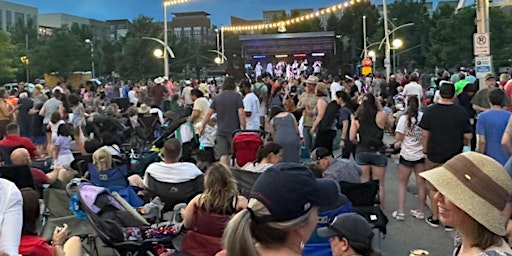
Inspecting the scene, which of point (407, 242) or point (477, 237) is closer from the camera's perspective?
point (477, 237)

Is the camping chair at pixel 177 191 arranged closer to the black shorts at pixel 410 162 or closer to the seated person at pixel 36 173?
the seated person at pixel 36 173

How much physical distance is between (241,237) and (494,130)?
5463 millimetres

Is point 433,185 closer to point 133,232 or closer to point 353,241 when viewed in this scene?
point 353,241

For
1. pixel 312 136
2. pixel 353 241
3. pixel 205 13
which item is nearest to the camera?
pixel 353 241

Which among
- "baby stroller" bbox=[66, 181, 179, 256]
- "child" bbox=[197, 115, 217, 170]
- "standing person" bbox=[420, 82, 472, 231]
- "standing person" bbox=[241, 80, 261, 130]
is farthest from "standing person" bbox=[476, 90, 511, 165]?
"standing person" bbox=[241, 80, 261, 130]

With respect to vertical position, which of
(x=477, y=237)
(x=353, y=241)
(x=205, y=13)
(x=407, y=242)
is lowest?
(x=407, y=242)

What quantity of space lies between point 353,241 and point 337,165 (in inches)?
104

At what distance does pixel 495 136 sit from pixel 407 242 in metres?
Result: 1.53

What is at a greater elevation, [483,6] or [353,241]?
[483,6]

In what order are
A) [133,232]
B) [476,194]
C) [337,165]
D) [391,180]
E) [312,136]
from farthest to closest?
1. [312,136]
2. [391,180]
3. [337,165]
4. [133,232]
5. [476,194]

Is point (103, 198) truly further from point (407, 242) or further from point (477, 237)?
point (477, 237)

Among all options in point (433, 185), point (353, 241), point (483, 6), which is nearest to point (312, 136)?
point (483, 6)

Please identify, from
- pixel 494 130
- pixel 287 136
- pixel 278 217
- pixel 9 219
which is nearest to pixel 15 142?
pixel 287 136

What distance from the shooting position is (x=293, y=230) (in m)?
2.42
